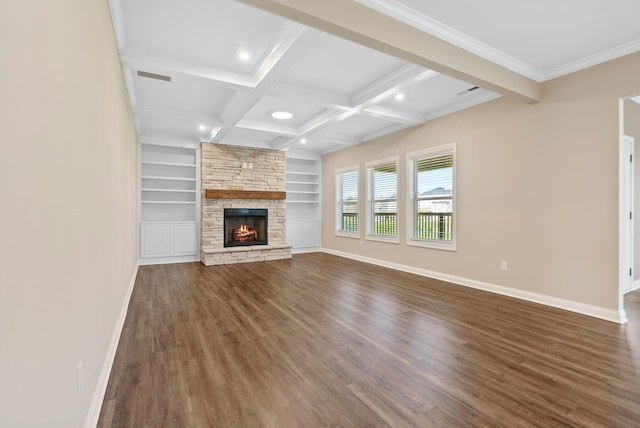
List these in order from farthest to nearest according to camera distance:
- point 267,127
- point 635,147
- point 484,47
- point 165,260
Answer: point 165,260 → point 267,127 → point 635,147 → point 484,47

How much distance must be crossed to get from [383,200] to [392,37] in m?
4.14

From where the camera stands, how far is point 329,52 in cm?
317

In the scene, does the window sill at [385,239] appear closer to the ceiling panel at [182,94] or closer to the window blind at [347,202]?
the window blind at [347,202]

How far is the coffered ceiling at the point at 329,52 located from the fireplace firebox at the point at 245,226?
2665 mm

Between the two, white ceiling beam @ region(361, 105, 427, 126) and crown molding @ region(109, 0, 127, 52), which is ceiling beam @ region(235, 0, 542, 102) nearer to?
crown molding @ region(109, 0, 127, 52)

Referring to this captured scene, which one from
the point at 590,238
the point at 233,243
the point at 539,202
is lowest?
the point at 233,243

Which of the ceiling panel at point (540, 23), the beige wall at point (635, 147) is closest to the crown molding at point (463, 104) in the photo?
the ceiling panel at point (540, 23)

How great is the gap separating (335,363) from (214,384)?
2.85 feet

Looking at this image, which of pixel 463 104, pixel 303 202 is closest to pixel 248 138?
pixel 303 202

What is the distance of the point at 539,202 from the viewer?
3.78 m

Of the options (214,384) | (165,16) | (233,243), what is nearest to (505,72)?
(165,16)

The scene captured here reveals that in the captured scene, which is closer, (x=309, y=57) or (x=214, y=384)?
(x=214, y=384)

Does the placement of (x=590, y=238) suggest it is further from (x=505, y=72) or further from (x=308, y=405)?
(x=308, y=405)

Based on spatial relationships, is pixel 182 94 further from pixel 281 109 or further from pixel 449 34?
pixel 449 34
